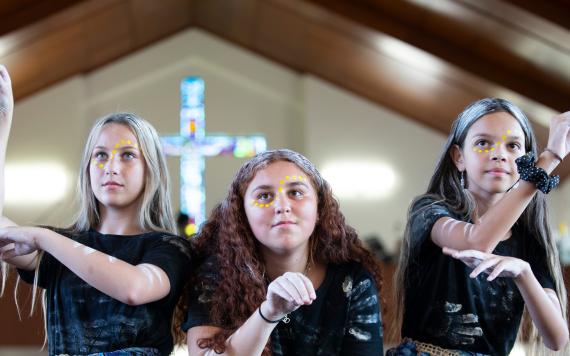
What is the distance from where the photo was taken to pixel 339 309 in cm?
212

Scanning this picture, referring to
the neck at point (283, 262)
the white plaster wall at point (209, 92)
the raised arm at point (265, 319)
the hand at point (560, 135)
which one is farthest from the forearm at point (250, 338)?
the white plaster wall at point (209, 92)

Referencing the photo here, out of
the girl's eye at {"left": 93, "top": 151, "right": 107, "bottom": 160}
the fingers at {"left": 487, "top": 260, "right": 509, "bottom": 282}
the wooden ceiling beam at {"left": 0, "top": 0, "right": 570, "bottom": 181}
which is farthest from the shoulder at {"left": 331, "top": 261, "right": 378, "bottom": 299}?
the wooden ceiling beam at {"left": 0, "top": 0, "right": 570, "bottom": 181}

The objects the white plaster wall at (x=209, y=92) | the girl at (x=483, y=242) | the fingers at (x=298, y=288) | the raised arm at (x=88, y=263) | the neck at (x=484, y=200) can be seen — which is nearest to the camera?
the fingers at (x=298, y=288)

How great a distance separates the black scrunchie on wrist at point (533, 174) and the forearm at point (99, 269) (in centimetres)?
95

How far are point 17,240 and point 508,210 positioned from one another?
1164 mm

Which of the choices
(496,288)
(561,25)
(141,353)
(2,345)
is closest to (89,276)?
(141,353)

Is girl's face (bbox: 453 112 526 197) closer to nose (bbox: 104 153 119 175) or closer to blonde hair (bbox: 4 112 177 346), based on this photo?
blonde hair (bbox: 4 112 177 346)

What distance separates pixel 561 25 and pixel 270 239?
5313mm

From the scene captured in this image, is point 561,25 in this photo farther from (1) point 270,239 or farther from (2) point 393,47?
(1) point 270,239

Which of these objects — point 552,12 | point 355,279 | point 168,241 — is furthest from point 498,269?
point 552,12

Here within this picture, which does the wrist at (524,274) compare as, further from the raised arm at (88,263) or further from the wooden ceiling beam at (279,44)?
the wooden ceiling beam at (279,44)

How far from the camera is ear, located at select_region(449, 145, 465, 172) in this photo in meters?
2.39

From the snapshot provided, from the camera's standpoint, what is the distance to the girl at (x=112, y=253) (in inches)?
79.7

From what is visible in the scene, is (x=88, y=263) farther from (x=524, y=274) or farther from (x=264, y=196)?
(x=524, y=274)
